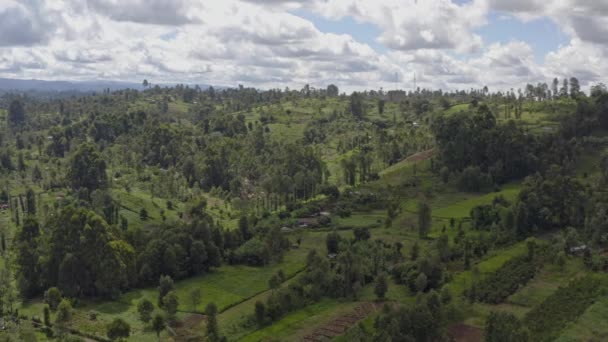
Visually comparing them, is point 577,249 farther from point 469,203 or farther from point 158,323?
point 158,323

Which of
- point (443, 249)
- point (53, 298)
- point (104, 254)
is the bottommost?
point (53, 298)

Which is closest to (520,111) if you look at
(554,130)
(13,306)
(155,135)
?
(554,130)

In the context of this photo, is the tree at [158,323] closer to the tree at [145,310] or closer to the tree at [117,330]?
the tree at [117,330]

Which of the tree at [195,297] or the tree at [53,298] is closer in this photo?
the tree at [195,297]

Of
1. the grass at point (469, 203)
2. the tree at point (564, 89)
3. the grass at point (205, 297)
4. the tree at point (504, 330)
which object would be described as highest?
the tree at point (564, 89)

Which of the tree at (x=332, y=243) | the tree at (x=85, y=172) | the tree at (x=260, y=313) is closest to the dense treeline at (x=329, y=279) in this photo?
the tree at (x=260, y=313)

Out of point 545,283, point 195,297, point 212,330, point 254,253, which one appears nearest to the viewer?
point 212,330

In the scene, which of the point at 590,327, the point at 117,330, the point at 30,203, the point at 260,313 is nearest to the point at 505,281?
the point at 590,327
